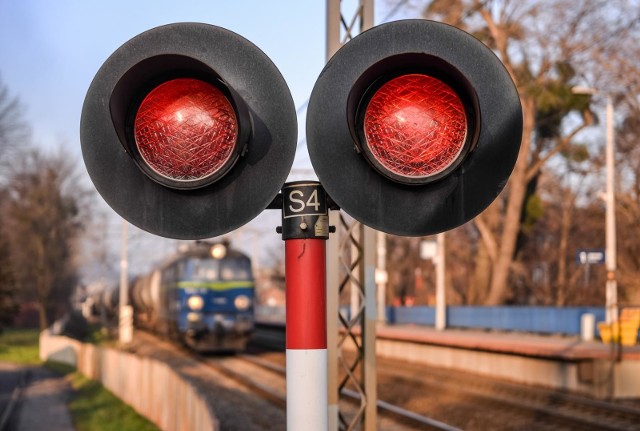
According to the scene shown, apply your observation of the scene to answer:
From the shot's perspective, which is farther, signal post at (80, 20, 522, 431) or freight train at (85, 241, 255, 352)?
freight train at (85, 241, 255, 352)

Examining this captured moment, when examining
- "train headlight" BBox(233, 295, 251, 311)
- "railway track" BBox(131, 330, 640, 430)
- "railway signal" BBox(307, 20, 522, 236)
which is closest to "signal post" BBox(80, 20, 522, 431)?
"railway signal" BBox(307, 20, 522, 236)

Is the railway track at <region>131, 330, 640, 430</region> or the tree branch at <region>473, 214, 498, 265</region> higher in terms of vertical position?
the tree branch at <region>473, 214, 498, 265</region>

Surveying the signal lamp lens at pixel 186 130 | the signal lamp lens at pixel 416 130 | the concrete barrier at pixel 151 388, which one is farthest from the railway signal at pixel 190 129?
the concrete barrier at pixel 151 388

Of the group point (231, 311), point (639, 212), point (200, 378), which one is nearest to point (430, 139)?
point (200, 378)

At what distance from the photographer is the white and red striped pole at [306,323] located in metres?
2.61

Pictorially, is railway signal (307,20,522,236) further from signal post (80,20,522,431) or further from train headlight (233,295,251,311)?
train headlight (233,295,251,311)

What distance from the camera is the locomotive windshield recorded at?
106ft

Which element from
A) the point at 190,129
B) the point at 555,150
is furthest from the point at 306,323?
the point at 555,150

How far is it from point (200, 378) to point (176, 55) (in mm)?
23914

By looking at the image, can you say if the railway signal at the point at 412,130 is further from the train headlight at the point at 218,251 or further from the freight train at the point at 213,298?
the train headlight at the point at 218,251

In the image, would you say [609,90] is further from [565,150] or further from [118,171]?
[118,171]

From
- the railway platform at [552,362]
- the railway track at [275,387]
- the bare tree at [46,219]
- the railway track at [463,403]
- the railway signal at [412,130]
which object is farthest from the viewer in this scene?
the bare tree at [46,219]

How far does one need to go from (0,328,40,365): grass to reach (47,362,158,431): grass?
15538 millimetres

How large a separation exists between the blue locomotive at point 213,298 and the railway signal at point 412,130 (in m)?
29.8
